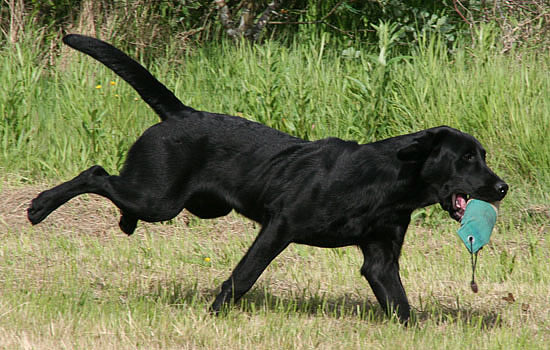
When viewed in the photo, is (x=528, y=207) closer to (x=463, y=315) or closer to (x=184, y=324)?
(x=463, y=315)

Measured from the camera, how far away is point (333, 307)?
4797 mm

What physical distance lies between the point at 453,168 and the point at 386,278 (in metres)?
0.76

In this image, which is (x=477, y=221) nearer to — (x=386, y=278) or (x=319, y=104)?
(x=386, y=278)

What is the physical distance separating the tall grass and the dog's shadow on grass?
2226 mm

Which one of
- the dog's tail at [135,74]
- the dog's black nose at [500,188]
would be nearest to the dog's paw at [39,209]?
the dog's tail at [135,74]

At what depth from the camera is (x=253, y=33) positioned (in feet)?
29.4

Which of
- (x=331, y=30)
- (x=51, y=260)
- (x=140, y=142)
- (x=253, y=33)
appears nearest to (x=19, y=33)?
(x=253, y=33)

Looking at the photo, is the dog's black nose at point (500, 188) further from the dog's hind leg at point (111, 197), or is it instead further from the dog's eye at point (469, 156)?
the dog's hind leg at point (111, 197)

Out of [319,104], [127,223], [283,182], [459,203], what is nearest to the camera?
[459,203]

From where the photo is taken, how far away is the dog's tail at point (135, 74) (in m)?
4.61

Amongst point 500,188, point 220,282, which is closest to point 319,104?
point 220,282

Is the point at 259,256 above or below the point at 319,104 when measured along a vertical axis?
below

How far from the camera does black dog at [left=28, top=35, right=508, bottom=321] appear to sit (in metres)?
4.14

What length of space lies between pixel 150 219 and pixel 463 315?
199cm
